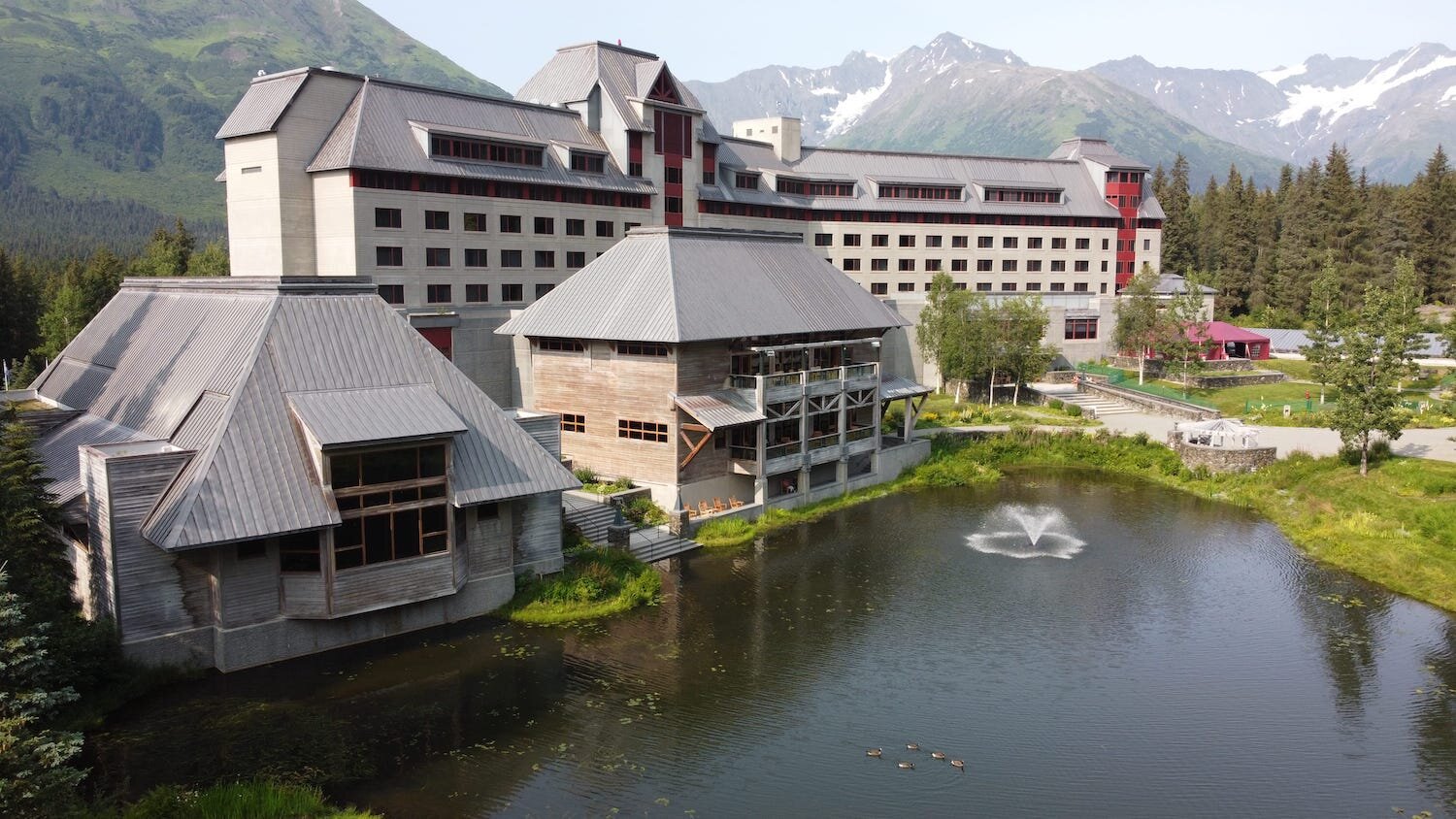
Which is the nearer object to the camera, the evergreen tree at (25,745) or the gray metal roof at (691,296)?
the evergreen tree at (25,745)

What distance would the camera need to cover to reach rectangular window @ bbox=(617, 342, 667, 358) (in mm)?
43156

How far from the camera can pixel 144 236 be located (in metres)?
194

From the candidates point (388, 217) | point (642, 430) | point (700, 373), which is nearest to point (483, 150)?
point (388, 217)

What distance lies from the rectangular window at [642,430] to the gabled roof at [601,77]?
27861 mm

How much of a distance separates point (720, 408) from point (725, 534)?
5135mm

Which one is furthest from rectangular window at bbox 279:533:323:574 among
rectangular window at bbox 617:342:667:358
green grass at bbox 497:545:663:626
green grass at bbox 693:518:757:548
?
rectangular window at bbox 617:342:667:358

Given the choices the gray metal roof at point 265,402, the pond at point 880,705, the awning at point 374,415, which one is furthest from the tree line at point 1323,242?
the awning at point 374,415

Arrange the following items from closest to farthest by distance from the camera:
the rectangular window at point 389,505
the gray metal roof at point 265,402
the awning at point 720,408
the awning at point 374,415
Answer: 1. the gray metal roof at point 265,402
2. the awning at point 374,415
3. the rectangular window at point 389,505
4. the awning at point 720,408

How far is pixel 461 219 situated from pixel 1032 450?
1335 inches

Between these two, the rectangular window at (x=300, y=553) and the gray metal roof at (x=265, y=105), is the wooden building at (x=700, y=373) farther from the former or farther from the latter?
the rectangular window at (x=300, y=553)

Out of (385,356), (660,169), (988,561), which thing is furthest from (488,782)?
(660,169)

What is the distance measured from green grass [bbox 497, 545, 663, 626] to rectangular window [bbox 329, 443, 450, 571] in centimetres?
379

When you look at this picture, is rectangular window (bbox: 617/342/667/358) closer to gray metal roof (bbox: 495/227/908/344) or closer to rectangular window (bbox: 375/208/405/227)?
gray metal roof (bbox: 495/227/908/344)

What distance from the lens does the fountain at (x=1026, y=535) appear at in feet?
135
